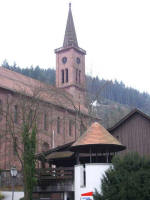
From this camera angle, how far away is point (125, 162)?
19.6 metres

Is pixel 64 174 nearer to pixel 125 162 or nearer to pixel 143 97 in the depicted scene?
pixel 125 162

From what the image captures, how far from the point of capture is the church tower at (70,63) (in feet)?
216

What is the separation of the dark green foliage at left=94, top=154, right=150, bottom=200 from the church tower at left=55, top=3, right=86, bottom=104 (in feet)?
149

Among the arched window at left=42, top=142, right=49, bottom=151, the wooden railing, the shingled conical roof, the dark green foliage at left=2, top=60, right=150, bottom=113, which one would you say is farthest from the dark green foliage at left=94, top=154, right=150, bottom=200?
the dark green foliage at left=2, top=60, right=150, bottom=113

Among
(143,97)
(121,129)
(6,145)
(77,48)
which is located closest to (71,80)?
(77,48)

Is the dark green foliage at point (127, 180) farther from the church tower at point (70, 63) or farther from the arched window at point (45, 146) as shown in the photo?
the church tower at point (70, 63)

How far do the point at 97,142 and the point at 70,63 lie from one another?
46.4 m

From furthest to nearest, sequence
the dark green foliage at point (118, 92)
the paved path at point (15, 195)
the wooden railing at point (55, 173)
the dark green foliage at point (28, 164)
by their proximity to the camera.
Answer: the dark green foliage at point (118, 92)
the paved path at point (15, 195)
the wooden railing at point (55, 173)
the dark green foliage at point (28, 164)

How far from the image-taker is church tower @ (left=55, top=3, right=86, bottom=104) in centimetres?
6581

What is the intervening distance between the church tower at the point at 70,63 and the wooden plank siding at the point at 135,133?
36.8m

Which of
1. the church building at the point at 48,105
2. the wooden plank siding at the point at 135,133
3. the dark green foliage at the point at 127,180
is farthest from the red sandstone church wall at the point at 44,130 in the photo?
the dark green foliage at the point at 127,180

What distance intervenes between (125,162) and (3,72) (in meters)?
34.4

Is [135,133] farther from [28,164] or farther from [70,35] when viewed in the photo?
[70,35]

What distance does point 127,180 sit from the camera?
18938 mm
